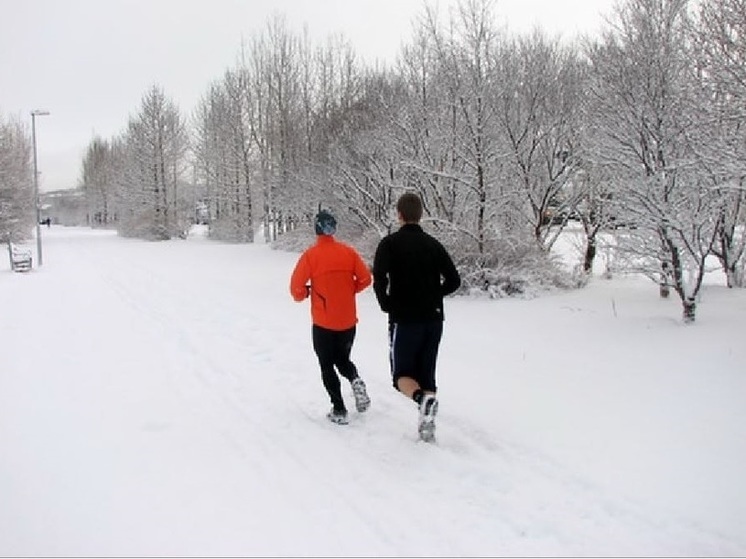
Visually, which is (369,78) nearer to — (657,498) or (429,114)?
(429,114)

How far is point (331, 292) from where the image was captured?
16.6 ft

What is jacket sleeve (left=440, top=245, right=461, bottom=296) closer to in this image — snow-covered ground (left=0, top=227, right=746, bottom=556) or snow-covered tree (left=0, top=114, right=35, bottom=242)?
snow-covered ground (left=0, top=227, right=746, bottom=556)

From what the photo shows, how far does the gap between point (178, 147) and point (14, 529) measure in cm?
Answer: 4560

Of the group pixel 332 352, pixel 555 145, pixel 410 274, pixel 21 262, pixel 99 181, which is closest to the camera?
pixel 410 274

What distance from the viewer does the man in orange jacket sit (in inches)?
200

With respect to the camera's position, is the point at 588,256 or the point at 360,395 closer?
the point at 360,395

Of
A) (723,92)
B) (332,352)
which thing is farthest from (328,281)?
(723,92)

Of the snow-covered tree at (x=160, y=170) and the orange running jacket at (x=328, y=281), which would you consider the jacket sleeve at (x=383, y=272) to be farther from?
the snow-covered tree at (x=160, y=170)

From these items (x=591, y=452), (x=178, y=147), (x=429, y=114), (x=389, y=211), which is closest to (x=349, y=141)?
(x=389, y=211)

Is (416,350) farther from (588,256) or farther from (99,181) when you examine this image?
(99,181)

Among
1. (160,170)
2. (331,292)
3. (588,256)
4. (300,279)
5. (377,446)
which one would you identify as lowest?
(377,446)

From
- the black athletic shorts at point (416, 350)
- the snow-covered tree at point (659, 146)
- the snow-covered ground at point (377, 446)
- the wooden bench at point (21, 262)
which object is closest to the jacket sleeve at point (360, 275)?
the black athletic shorts at point (416, 350)

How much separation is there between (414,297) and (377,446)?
1.21 metres

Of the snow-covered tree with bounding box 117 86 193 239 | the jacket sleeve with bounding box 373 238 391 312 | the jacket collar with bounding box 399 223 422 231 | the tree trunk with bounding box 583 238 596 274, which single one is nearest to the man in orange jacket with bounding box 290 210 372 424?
the jacket sleeve with bounding box 373 238 391 312
